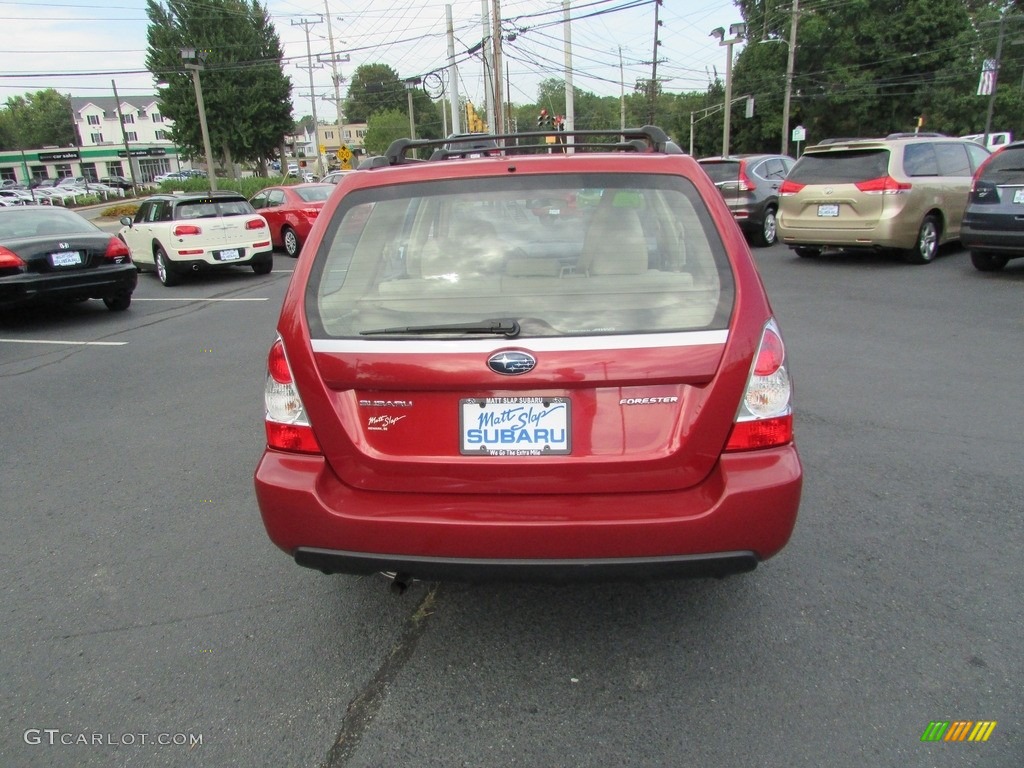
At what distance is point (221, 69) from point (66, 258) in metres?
44.2

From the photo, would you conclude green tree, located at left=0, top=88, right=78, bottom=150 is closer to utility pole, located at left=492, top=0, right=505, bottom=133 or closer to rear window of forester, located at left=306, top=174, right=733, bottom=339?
utility pole, located at left=492, top=0, right=505, bottom=133

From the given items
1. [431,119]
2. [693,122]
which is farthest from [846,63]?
[431,119]

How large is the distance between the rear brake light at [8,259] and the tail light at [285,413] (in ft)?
26.3

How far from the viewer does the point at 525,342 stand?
2.28 m

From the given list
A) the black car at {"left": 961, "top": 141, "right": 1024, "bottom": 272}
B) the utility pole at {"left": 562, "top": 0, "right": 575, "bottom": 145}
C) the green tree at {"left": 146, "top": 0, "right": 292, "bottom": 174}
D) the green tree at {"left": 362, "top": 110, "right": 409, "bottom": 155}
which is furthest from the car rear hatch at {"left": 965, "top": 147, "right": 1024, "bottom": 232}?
the green tree at {"left": 362, "top": 110, "right": 409, "bottom": 155}

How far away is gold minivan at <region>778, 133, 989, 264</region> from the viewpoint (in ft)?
34.3

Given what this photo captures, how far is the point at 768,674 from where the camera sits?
253cm

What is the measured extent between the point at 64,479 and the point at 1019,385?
6627mm

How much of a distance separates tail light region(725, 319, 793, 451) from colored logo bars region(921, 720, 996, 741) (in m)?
0.96

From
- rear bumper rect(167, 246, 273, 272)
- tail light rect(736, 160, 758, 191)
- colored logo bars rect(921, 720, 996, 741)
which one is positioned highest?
tail light rect(736, 160, 758, 191)

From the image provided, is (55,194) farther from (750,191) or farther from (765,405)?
(765,405)

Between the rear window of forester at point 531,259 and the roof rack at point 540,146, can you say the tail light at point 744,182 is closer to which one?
the roof rack at point 540,146

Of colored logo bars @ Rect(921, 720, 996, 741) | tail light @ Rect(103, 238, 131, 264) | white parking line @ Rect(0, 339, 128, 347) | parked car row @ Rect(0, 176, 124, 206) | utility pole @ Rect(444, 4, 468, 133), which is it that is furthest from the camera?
parked car row @ Rect(0, 176, 124, 206)

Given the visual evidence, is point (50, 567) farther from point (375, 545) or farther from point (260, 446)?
point (375, 545)
